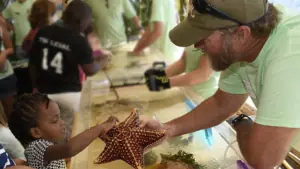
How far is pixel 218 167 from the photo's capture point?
3.85ft

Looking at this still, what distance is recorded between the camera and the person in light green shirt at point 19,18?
7.03 feet

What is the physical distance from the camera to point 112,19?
Answer: 7.29 feet

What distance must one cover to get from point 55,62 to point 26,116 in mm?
780

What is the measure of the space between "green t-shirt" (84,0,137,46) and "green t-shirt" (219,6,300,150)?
138 centimetres

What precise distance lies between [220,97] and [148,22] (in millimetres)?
1225

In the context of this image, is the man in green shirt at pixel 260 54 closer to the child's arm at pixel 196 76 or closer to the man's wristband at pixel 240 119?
the man's wristband at pixel 240 119

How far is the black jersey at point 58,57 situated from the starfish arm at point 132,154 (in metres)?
1.04

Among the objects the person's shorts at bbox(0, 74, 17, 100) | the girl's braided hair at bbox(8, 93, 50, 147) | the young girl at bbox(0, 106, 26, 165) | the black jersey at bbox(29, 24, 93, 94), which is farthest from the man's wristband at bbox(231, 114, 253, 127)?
the person's shorts at bbox(0, 74, 17, 100)

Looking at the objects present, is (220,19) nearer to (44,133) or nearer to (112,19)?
(44,133)

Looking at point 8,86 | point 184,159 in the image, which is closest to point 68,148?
point 184,159

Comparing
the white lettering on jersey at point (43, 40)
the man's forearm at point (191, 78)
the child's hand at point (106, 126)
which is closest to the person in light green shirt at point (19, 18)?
the white lettering on jersey at point (43, 40)

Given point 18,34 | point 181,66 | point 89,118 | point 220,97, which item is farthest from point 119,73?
point 220,97

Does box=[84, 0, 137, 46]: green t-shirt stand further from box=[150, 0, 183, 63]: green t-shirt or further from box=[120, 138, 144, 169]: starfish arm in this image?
box=[120, 138, 144, 169]: starfish arm

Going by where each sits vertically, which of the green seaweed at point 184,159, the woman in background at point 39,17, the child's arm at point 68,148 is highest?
the woman in background at point 39,17
